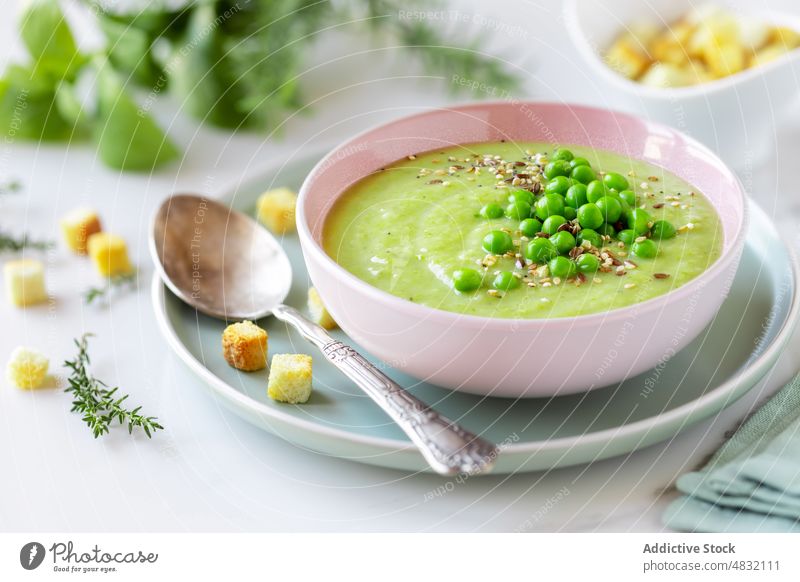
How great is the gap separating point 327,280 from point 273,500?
40 cm

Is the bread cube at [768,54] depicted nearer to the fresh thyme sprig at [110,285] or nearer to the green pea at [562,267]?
the green pea at [562,267]

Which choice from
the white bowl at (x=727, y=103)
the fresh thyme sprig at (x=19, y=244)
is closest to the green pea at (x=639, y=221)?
the white bowl at (x=727, y=103)

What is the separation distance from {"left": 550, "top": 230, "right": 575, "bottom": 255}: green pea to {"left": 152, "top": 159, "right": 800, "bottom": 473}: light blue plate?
0.90 feet

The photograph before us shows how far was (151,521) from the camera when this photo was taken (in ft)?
5.48

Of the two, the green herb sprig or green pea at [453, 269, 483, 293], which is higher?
the green herb sprig

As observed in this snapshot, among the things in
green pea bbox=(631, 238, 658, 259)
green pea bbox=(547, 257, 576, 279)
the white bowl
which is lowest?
green pea bbox=(547, 257, 576, 279)

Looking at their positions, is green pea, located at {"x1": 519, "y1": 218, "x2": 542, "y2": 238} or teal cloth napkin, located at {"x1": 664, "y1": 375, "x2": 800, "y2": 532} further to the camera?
green pea, located at {"x1": 519, "y1": 218, "x2": 542, "y2": 238}

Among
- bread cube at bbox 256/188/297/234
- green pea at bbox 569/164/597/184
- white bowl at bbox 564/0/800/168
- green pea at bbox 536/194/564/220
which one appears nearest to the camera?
green pea at bbox 536/194/564/220

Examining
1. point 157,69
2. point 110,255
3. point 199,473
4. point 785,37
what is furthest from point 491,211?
point 157,69

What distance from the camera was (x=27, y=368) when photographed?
1.98 m

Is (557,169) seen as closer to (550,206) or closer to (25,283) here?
(550,206)

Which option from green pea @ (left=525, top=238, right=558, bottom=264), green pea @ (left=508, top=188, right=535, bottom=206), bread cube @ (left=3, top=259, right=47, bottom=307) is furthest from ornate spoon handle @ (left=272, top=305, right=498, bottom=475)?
bread cube @ (left=3, top=259, right=47, bottom=307)

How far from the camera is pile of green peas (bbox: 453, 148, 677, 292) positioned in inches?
69.6

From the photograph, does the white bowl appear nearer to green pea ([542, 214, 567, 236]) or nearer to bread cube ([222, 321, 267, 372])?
green pea ([542, 214, 567, 236])
